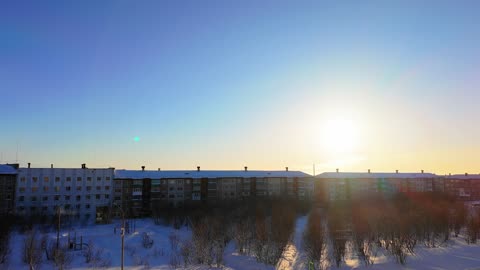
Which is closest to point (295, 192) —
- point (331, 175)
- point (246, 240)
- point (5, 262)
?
point (331, 175)

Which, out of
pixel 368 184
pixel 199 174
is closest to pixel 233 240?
pixel 199 174

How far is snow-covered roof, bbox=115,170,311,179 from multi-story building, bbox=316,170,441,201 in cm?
640

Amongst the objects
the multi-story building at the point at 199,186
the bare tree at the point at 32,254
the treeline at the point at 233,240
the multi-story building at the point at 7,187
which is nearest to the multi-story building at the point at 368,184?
the multi-story building at the point at 199,186

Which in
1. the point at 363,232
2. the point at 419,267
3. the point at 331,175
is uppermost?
the point at 331,175

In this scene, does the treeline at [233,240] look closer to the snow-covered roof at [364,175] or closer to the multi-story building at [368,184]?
the multi-story building at [368,184]

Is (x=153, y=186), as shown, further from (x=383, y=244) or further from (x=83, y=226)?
(x=383, y=244)

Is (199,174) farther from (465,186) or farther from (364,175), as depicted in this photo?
(465,186)

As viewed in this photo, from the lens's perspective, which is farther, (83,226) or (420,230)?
(83,226)

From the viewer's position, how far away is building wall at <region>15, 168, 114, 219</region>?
208 ft

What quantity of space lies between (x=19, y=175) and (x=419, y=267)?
62898mm

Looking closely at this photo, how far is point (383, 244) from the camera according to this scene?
41906 mm

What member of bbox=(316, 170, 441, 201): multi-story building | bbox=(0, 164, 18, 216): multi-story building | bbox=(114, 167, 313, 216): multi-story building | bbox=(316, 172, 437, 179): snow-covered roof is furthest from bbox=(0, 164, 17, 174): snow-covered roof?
bbox=(316, 172, 437, 179): snow-covered roof

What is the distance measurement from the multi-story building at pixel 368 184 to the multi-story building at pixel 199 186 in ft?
16.6

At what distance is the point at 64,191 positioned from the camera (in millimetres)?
66562
